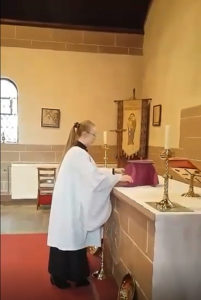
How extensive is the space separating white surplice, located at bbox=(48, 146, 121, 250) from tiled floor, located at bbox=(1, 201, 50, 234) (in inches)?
→ 78.6

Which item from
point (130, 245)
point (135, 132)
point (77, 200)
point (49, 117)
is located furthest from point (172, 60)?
point (130, 245)

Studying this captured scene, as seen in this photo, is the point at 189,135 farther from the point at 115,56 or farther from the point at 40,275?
the point at 115,56

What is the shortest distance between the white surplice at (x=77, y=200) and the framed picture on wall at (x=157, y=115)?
9.74 feet

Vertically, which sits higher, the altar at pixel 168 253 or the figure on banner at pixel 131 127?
the figure on banner at pixel 131 127

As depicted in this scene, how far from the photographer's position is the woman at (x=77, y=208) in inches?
111

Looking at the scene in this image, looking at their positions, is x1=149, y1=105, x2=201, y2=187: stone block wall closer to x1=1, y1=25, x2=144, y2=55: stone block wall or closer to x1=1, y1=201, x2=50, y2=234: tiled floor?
x1=1, y1=201, x2=50, y2=234: tiled floor

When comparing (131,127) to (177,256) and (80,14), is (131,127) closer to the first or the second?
(80,14)

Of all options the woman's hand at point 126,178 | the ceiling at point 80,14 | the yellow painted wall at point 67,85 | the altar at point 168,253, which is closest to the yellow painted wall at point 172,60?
the ceiling at point 80,14

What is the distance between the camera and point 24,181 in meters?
6.62

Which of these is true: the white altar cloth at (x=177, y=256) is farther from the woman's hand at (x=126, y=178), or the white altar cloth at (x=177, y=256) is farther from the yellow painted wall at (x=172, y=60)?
the yellow painted wall at (x=172, y=60)

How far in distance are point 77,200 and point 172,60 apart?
10.1 ft

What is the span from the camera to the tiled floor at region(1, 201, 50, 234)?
4.83m

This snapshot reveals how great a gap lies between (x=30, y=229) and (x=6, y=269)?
1.48 m

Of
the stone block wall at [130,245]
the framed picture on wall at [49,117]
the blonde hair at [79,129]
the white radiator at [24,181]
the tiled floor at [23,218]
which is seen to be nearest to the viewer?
the stone block wall at [130,245]
